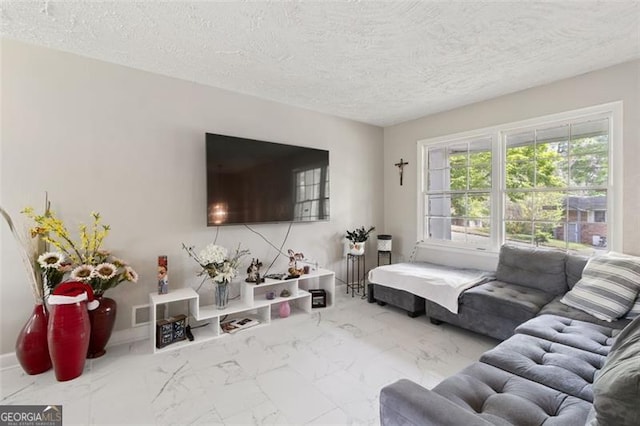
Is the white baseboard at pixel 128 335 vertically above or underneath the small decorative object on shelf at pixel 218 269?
underneath

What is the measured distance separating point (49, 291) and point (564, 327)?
366cm

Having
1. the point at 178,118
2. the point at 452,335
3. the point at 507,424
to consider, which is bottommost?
the point at 452,335

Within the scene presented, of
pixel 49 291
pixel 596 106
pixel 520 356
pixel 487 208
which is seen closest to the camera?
pixel 520 356

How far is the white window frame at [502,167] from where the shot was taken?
2.55m

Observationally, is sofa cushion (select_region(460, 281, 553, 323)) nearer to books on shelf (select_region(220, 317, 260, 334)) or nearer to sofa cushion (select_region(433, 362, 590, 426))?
sofa cushion (select_region(433, 362, 590, 426))

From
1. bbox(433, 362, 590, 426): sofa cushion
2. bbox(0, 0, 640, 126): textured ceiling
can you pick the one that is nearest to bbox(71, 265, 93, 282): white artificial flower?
bbox(0, 0, 640, 126): textured ceiling

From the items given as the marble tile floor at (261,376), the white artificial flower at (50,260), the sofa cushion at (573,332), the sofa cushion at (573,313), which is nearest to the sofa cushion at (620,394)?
the sofa cushion at (573,332)

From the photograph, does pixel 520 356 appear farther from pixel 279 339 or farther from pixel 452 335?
pixel 279 339

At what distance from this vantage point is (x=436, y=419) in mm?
1010

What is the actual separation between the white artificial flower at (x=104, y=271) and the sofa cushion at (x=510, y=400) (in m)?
2.38

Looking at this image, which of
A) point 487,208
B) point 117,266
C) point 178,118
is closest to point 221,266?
point 117,266

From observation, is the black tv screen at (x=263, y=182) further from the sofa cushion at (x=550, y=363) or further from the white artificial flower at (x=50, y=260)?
the sofa cushion at (x=550, y=363)

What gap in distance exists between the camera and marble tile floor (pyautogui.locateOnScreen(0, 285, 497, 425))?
1.72 m

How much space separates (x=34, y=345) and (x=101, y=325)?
380 millimetres
